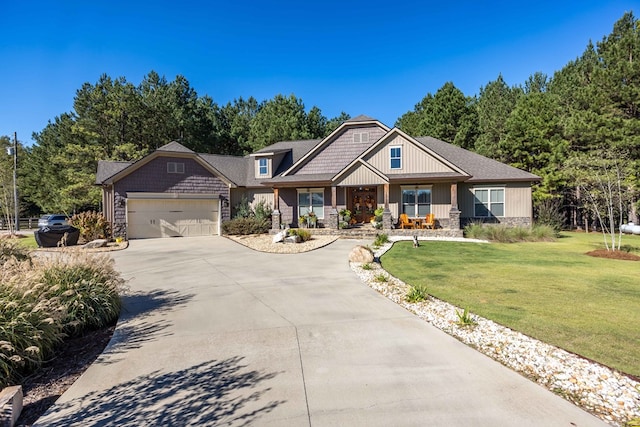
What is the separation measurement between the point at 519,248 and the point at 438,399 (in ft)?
44.0

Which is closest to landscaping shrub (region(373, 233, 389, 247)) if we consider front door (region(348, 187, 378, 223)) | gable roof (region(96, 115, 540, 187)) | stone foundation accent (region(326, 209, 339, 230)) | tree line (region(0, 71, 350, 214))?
stone foundation accent (region(326, 209, 339, 230))

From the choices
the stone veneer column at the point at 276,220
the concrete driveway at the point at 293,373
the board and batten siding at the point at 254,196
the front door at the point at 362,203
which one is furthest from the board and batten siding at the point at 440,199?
the concrete driveway at the point at 293,373

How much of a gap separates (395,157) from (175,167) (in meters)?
13.7

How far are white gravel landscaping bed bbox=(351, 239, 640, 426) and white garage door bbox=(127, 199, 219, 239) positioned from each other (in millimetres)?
18256

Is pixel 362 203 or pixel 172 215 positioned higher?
pixel 362 203

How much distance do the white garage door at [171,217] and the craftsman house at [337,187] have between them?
2.1 inches

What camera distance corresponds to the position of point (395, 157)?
20594mm

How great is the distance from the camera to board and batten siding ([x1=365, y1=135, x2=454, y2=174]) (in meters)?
19.7

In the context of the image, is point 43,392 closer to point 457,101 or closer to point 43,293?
point 43,293

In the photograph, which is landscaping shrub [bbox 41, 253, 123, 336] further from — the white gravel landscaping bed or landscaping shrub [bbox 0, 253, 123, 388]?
the white gravel landscaping bed

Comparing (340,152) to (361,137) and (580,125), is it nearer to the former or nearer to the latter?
(361,137)

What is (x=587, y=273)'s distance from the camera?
934 cm

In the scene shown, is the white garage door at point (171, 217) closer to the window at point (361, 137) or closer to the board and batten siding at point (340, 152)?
the board and batten siding at point (340, 152)

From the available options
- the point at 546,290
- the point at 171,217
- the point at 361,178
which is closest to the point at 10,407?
the point at 546,290
